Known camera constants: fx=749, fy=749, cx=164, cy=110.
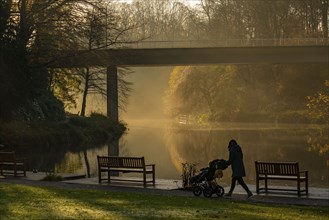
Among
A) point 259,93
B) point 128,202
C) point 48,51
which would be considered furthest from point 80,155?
point 259,93

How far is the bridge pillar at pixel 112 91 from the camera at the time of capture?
209 feet

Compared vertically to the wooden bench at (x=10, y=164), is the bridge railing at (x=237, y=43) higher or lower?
higher

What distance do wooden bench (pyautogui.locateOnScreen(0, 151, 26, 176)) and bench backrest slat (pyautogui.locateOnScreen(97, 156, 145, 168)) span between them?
3750mm

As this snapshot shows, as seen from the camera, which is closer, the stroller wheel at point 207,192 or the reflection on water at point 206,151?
the stroller wheel at point 207,192

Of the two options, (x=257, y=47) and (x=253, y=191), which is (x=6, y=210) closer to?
(x=253, y=191)

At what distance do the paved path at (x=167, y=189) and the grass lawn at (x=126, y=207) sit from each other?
103 centimetres

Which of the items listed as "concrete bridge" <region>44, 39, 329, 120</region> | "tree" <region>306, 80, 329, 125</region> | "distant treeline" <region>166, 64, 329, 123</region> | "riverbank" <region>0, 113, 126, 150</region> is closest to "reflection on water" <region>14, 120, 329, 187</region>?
"riverbank" <region>0, 113, 126, 150</region>

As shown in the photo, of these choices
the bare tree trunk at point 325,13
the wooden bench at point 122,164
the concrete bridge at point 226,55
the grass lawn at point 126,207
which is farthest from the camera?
the bare tree trunk at point 325,13

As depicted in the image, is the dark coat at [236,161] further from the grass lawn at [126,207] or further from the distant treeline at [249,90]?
the distant treeline at [249,90]

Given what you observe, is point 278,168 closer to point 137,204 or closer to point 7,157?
point 137,204

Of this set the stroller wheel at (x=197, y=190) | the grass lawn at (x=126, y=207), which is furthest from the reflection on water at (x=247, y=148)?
the grass lawn at (x=126, y=207)

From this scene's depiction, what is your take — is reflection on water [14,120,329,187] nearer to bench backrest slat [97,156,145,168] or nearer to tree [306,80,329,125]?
tree [306,80,329,125]

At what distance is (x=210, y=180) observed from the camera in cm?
2041

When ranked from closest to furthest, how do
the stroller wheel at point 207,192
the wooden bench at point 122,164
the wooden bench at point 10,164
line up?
1. the stroller wheel at point 207,192
2. the wooden bench at point 122,164
3. the wooden bench at point 10,164
